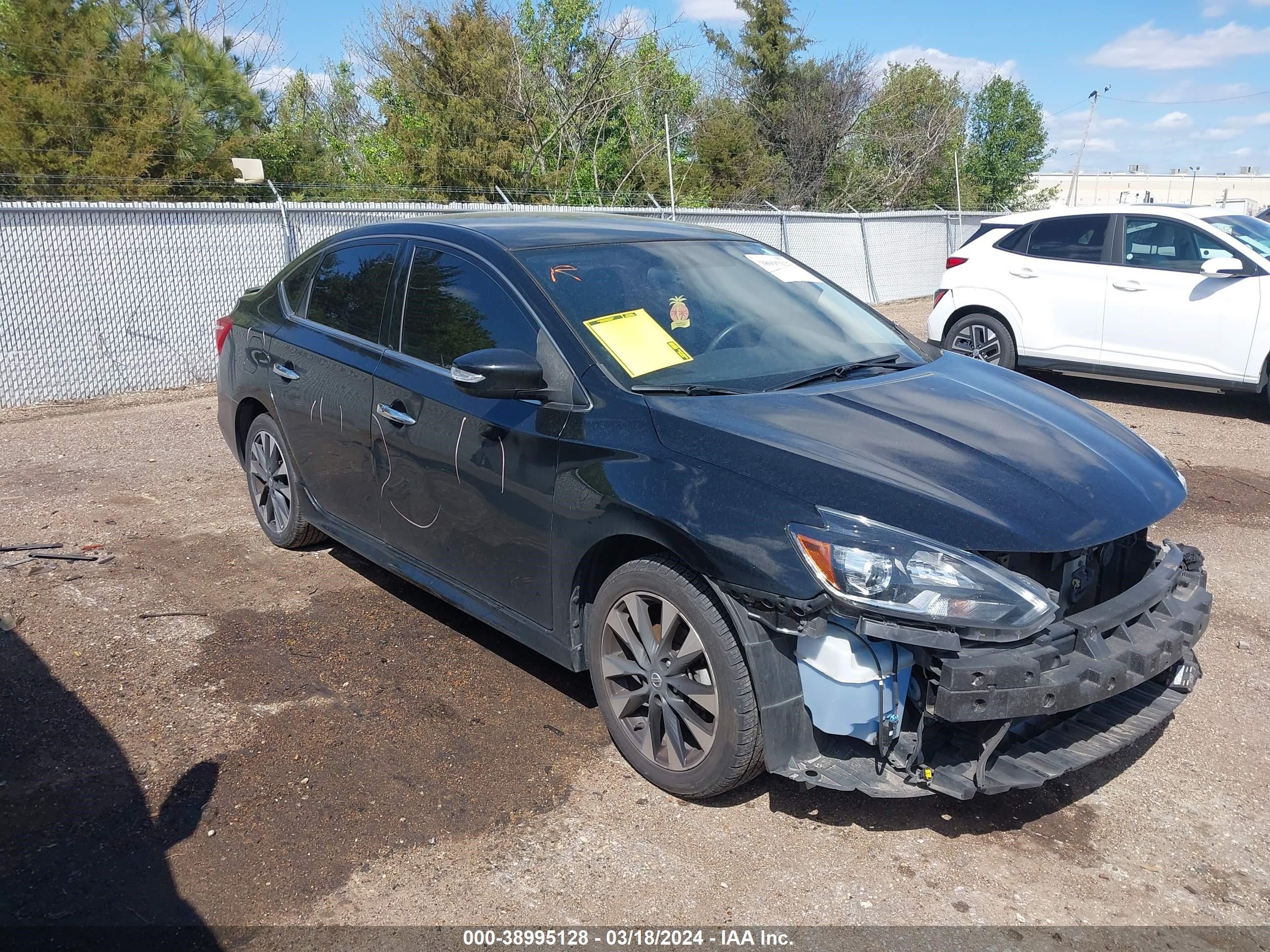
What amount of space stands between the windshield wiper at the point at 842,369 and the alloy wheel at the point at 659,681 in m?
0.90

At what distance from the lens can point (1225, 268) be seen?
8.38 meters

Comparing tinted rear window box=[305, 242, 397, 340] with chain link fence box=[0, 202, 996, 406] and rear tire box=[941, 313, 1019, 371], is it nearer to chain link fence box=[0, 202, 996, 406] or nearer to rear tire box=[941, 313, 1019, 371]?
chain link fence box=[0, 202, 996, 406]

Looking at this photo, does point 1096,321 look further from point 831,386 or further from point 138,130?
point 138,130

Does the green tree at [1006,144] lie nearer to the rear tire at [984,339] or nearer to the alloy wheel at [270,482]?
the rear tire at [984,339]

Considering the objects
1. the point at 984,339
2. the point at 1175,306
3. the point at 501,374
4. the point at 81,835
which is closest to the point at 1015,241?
the point at 984,339

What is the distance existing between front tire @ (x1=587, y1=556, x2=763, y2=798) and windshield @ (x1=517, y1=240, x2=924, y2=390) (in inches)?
29.0

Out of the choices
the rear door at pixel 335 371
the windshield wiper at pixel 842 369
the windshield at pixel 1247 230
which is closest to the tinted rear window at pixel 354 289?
the rear door at pixel 335 371

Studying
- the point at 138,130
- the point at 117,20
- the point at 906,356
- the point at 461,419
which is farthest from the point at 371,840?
the point at 117,20

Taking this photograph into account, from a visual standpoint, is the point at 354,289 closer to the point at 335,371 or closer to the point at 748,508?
the point at 335,371

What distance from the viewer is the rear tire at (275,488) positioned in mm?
5199

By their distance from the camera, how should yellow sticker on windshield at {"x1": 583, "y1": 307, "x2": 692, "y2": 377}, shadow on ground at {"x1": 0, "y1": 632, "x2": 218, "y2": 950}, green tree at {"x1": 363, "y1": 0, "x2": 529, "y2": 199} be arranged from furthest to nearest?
green tree at {"x1": 363, "y1": 0, "x2": 529, "y2": 199}
yellow sticker on windshield at {"x1": 583, "y1": 307, "x2": 692, "y2": 377}
shadow on ground at {"x1": 0, "y1": 632, "x2": 218, "y2": 950}

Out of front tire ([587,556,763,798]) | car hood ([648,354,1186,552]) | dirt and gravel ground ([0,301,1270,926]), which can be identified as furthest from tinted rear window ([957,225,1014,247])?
front tire ([587,556,763,798])

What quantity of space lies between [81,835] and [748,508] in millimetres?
2232

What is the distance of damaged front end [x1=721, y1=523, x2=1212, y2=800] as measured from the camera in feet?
9.06
